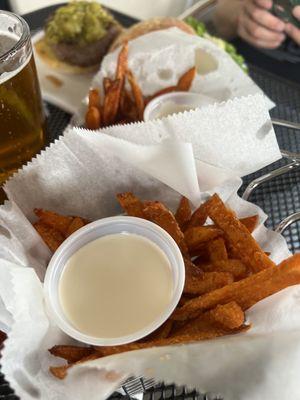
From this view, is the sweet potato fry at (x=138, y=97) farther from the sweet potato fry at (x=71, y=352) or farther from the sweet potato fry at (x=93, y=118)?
the sweet potato fry at (x=71, y=352)

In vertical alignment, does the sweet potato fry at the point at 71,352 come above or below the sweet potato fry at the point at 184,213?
below

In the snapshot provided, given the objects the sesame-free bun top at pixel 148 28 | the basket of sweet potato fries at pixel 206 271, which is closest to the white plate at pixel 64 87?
the sesame-free bun top at pixel 148 28

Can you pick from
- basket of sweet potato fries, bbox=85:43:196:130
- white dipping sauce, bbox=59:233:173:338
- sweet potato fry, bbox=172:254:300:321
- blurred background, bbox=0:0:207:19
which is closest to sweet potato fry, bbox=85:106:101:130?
basket of sweet potato fries, bbox=85:43:196:130

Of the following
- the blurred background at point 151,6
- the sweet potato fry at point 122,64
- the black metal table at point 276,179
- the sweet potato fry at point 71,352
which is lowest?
the blurred background at point 151,6

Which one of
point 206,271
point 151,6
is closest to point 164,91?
point 206,271

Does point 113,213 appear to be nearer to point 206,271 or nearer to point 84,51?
point 206,271

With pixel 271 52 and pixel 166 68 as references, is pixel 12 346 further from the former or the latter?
pixel 271 52

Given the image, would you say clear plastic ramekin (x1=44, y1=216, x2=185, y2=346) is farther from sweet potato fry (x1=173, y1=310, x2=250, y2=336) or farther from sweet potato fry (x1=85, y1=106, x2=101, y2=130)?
sweet potato fry (x1=85, y1=106, x2=101, y2=130)

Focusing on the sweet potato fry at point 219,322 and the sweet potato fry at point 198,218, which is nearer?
the sweet potato fry at point 219,322
